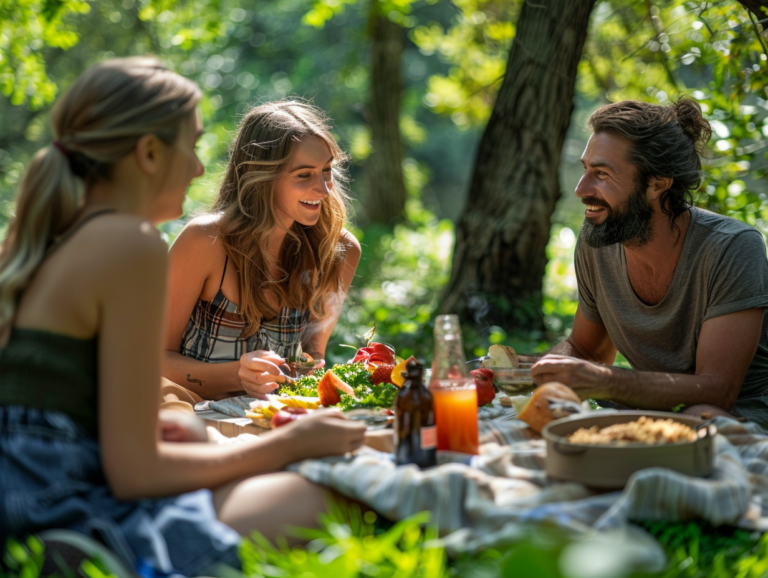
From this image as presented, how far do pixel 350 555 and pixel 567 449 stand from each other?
0.61 m

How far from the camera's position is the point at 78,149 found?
6.41ft

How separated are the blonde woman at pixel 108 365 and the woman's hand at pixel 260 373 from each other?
2.99 ft

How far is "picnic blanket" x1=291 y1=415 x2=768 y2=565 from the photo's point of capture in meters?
1.78

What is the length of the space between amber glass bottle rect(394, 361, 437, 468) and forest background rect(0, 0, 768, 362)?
2099 mm

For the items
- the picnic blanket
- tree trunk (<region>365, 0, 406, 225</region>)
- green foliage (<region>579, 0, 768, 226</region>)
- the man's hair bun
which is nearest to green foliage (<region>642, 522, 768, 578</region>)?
the picnic blanket

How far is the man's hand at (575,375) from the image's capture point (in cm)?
254

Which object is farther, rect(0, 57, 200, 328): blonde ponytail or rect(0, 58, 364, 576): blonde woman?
rect(0, 57, 200, 328): blonde ponytail

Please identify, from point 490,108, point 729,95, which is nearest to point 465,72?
point 490,108

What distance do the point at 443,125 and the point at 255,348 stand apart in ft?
75.3

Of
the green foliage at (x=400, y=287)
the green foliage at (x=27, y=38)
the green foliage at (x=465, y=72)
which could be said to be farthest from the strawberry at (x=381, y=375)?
the green foliage at (x=465, y=72)

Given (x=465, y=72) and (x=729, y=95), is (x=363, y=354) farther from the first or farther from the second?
(x=465, y=72)

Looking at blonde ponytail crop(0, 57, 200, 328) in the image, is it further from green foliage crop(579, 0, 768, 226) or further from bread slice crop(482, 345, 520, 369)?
green foliage crop(579, 0, 768, 226)

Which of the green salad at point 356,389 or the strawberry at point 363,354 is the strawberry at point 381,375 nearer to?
the green salad at point 356,389

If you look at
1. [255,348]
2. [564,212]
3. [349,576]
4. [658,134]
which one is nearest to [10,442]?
[349,576]
